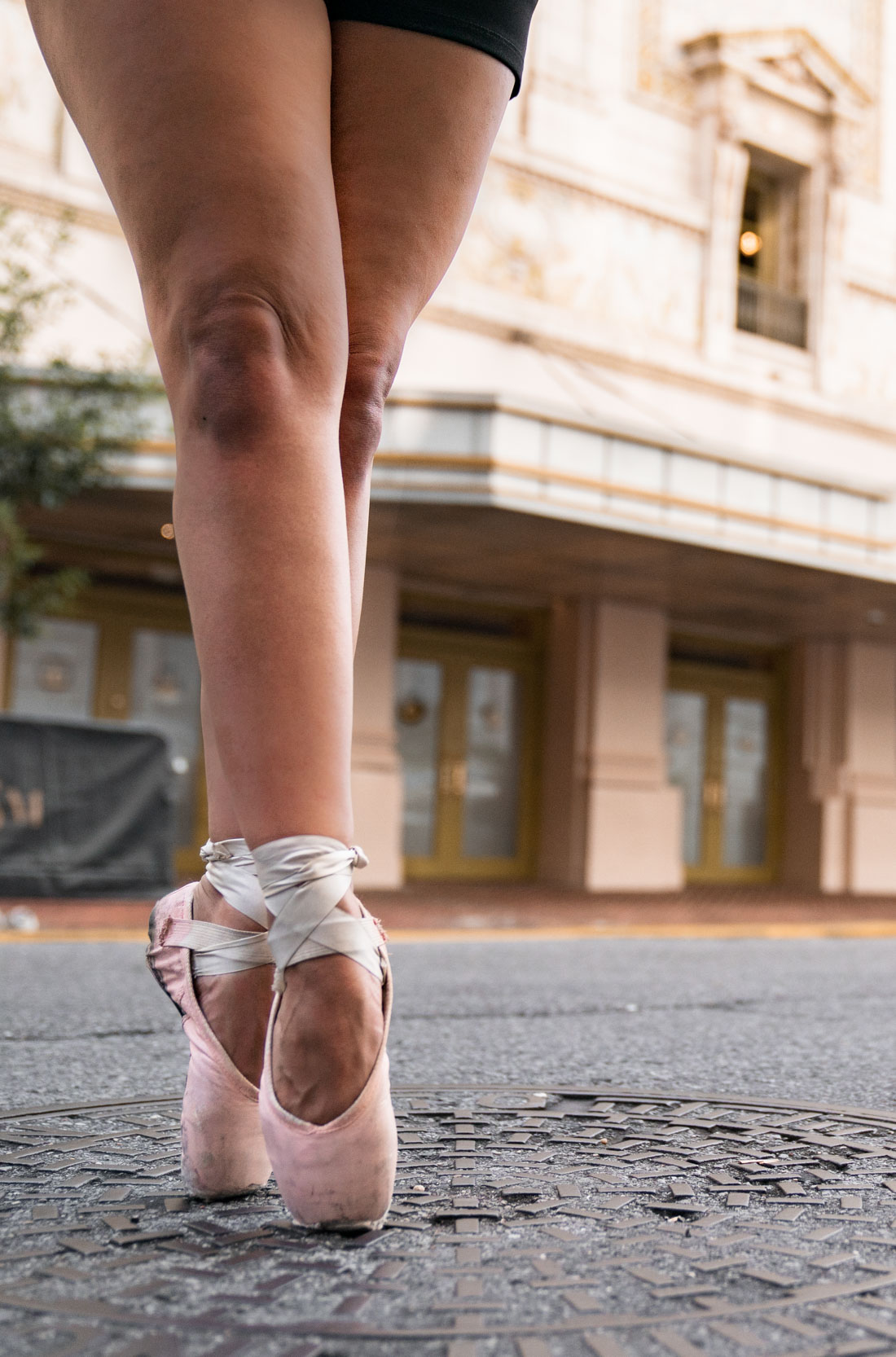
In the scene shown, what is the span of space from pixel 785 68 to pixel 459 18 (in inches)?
560

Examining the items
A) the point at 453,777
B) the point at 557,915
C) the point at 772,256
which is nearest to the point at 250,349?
the point at 557,915

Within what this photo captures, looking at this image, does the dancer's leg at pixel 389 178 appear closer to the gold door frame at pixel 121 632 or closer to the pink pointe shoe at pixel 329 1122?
the pink pointe shoe at pixel 329 1122

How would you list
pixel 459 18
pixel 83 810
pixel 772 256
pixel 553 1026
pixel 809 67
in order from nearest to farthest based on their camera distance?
pixel 459 18 → pixel 553 1026 → pixel 83 810 → pixel 809 67 → pixel 772 256

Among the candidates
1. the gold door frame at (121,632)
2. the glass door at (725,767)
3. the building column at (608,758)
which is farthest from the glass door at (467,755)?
the gold door frame at (121,632)

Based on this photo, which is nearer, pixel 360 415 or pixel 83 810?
pixel 360 415

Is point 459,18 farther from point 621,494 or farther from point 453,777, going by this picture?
point 453,777

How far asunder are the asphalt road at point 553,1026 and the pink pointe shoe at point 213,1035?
0.48m

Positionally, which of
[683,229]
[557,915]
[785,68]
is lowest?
[557,915]

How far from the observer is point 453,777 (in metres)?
12.8

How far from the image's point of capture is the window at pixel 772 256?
14.0 m

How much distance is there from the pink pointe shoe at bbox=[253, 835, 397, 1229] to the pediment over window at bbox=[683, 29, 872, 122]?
13909 mm

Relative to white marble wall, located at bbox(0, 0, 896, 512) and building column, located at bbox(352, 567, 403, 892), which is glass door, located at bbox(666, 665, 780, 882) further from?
building column, located at bbox(352, 567, 403, 892)

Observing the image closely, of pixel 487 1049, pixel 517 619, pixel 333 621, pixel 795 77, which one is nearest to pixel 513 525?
pixel 517 619

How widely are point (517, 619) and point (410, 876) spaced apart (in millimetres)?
2757
